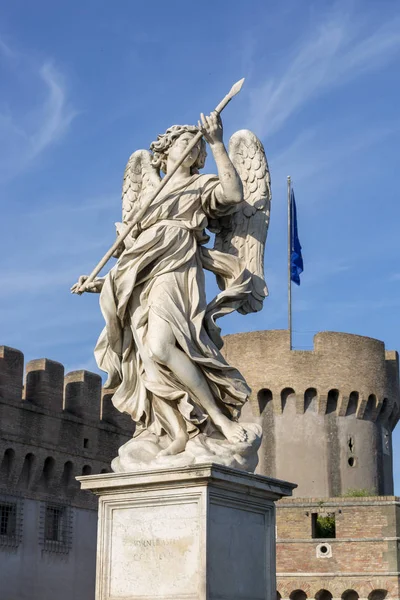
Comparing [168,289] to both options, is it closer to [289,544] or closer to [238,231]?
[238,231]

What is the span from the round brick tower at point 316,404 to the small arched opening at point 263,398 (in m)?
0.03

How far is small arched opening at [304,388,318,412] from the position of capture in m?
36.6

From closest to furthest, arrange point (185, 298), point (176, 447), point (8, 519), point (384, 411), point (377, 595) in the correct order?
point (176, 447), point (185, 298), point (8, 519), point (377, 595), point (384, 411)

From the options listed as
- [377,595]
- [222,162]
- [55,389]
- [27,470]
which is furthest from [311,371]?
[222,162]

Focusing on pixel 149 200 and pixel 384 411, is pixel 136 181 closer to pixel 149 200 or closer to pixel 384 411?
pixel 149 200

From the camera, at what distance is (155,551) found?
4.90m

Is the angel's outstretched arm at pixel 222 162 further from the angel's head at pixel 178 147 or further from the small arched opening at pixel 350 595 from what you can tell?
the small arched opening at pixel 350 595

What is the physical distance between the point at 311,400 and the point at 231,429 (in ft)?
105

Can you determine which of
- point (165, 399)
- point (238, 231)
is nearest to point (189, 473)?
point (165, 399)

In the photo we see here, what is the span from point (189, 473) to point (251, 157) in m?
1.86

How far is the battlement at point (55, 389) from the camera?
28.4 m

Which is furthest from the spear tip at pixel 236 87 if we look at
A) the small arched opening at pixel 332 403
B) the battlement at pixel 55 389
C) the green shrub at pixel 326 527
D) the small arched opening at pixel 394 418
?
the small arched opening at pixel 394 418

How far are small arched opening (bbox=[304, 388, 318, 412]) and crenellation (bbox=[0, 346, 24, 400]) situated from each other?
37.5 feet

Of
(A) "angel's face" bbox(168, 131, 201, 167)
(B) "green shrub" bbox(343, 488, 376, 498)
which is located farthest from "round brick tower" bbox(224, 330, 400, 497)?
(A) "angel's face" bbox(168, 131, 201, 167)
